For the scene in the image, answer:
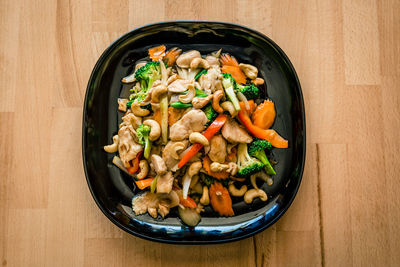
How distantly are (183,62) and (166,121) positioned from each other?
46 centimetres

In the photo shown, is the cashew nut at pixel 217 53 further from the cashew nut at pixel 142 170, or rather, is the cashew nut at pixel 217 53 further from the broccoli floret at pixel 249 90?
the cashew nut at pixel 142 170

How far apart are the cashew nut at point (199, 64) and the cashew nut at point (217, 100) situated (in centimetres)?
26

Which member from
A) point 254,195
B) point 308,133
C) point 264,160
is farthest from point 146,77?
point 308,133

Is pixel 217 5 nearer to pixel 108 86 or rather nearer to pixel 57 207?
pixel 108 86

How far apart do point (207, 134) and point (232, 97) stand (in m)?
0.29

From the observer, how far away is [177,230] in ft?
6.46

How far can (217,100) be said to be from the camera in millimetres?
1845

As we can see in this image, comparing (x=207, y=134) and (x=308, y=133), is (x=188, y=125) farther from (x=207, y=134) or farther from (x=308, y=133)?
(x=308, y=133)

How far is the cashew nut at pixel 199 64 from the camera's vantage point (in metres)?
1.96

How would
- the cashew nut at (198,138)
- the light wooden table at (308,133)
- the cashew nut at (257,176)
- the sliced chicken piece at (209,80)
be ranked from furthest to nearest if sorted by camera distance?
the light wooden table at (308,133) → the cashew nut at (257,176) → the sliced chicken piece at (209,80) → the cashew nut at (198,138)

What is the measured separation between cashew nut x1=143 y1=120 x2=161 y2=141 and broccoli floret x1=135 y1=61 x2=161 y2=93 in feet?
0.86

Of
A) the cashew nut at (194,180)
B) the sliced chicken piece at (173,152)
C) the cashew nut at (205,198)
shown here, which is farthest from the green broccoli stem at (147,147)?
A: the cashew nut at (205,198)

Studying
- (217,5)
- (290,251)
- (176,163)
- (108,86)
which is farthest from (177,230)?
(217,5)

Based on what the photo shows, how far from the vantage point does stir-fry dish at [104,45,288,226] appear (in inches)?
73.5
